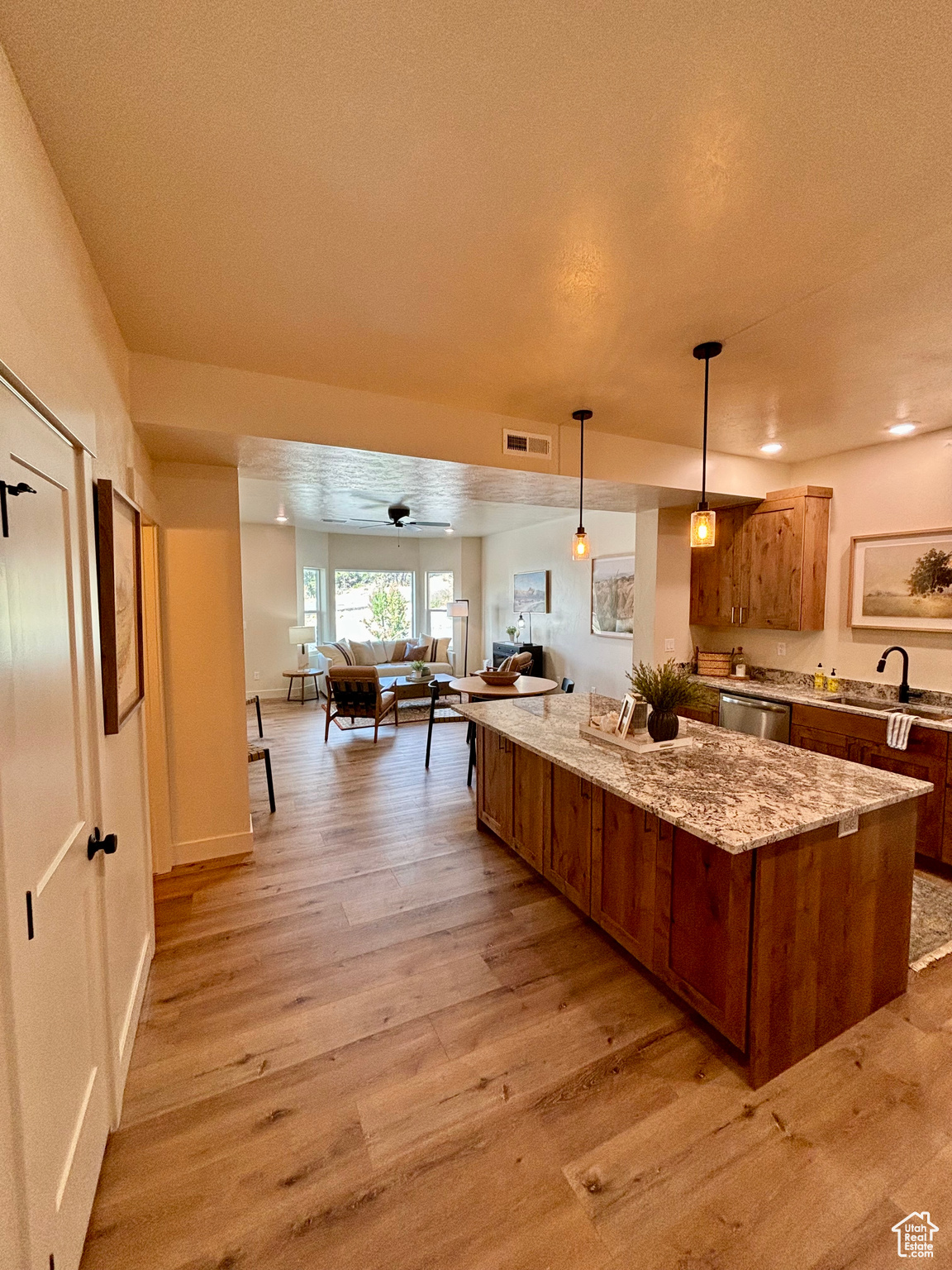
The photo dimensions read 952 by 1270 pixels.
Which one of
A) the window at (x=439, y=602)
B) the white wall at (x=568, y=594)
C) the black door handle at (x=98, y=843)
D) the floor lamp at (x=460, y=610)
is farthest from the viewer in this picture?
the window at (x=439, y=602)

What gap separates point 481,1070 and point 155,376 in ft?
10.4

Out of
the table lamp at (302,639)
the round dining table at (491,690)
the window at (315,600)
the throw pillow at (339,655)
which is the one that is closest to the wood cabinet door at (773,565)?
the round dining table at (491,690)

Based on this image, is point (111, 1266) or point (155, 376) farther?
point (155, 376)

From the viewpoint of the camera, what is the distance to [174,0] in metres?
0.95

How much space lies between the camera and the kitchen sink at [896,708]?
3.13m

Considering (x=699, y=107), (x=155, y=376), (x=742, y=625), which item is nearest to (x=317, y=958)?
(x=155, y=376)

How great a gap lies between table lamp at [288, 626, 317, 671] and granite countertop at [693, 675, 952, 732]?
5708mm

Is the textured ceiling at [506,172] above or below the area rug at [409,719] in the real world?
above

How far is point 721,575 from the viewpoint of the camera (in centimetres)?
446

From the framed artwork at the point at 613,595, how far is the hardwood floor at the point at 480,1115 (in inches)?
148

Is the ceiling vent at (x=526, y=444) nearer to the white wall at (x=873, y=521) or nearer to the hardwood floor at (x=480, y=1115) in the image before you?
the white wall at (x=873, y=521)

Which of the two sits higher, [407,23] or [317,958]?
[407,23]

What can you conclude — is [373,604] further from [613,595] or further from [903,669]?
[903,669]

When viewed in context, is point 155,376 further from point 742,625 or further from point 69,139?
point 742,625
